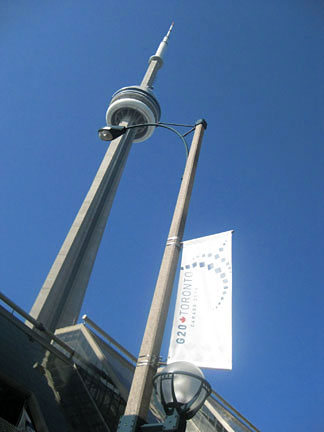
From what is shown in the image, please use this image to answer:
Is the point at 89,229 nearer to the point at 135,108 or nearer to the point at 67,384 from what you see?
the point at 135,108

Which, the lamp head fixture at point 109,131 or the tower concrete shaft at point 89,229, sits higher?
the tower concrete shaft at point 89,229

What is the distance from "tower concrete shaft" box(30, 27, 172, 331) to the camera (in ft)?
129

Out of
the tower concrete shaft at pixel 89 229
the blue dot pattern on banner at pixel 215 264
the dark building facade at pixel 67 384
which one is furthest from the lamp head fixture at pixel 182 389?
the tower concrete shaft at pixel 89 229

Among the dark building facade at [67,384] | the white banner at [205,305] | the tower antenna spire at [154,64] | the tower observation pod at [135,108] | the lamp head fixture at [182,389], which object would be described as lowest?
the lamp head fixture at [182,389]

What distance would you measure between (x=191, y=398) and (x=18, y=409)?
1085 cm

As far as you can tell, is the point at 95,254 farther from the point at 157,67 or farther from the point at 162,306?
the point at 157,67

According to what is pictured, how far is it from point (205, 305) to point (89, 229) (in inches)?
1684

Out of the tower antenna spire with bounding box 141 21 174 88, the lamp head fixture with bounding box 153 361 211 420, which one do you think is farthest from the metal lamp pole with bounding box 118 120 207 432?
the tower antenna spire with bounding box 141 21 174 88

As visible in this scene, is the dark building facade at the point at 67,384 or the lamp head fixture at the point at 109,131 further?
the dark building facade at the point at 67,384

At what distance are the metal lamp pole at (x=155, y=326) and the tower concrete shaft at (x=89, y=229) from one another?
34038 mm

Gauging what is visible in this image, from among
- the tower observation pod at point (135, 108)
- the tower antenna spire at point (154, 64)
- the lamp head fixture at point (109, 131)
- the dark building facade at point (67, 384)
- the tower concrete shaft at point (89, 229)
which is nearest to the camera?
the lamp head fixture at point (109, 131)

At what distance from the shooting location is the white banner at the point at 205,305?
15.0 ft

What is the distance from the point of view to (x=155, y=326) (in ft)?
14.8

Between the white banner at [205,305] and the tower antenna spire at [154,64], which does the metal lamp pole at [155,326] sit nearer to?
the white banner at [205,305]
